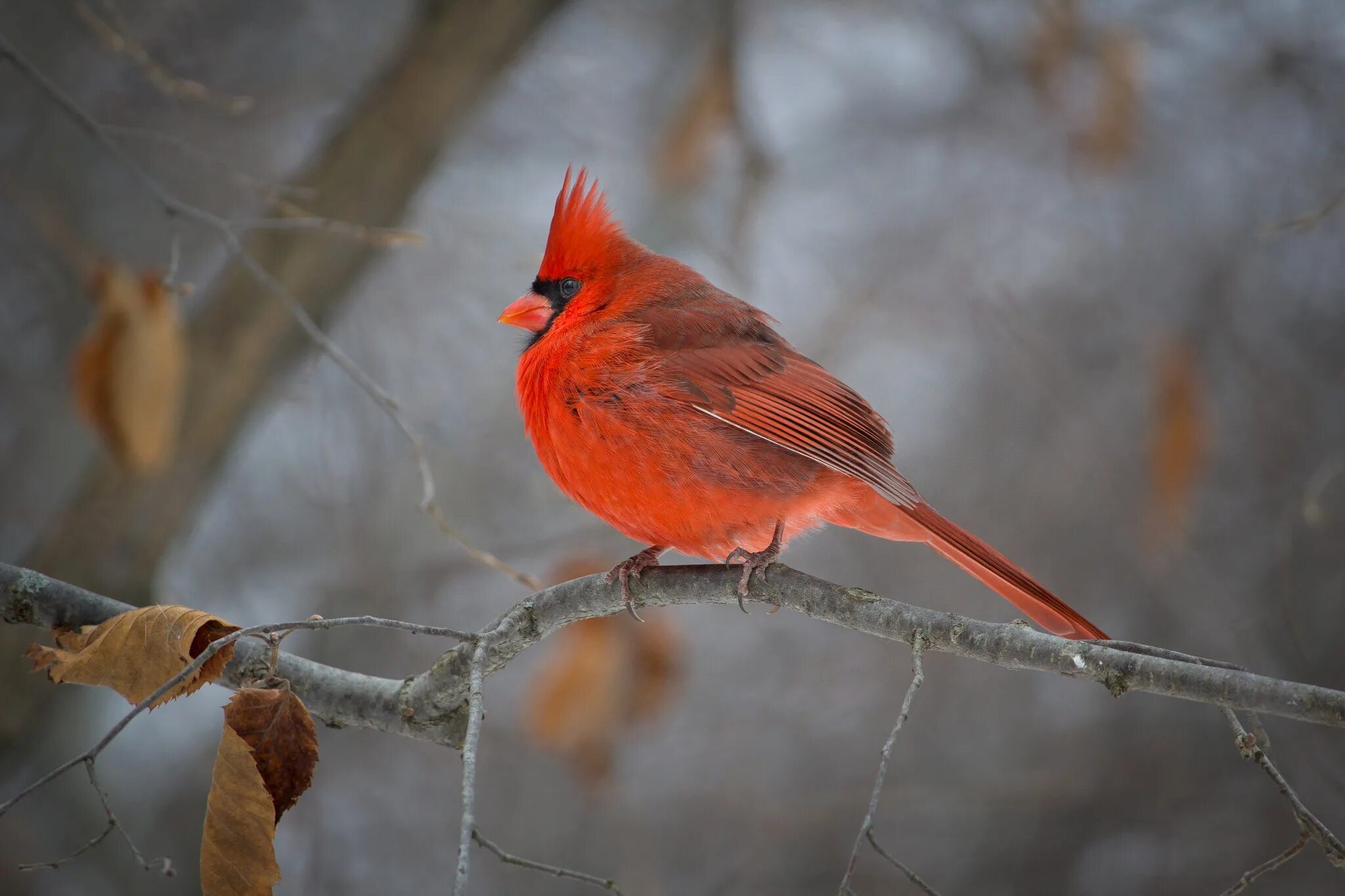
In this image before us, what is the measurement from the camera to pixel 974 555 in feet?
8.74

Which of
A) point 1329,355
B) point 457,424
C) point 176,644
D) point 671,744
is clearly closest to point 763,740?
point 671,744

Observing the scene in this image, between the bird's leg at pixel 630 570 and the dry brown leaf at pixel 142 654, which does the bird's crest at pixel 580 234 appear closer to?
the bird's leg at pixel 630 570

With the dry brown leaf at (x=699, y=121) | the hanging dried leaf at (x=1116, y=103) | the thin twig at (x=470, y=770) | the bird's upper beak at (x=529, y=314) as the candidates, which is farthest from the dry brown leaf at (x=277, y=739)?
the hanging dried leaf at (x=1116, y=103)

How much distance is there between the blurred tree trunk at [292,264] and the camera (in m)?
4.06

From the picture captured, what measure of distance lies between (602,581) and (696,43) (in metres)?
3.31

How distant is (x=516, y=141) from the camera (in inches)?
222

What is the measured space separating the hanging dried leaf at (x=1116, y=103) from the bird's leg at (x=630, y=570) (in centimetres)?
232

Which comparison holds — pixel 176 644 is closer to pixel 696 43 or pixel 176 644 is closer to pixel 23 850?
pixel 23 850

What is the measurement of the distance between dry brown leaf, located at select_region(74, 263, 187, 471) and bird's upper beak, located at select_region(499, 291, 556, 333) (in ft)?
2.90

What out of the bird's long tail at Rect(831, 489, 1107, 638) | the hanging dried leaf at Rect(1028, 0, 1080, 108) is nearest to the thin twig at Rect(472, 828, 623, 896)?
the bird's long tail at Rect(831, 489, 1107, 638)

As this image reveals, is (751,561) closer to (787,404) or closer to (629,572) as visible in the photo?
(629,572)

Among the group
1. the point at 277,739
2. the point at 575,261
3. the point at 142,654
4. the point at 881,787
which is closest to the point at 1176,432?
the point at 575,261

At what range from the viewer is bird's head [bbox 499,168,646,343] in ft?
10.4

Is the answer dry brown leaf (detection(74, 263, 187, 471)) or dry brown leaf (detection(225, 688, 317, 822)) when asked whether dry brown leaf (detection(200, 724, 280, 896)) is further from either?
dry brown leaf (detection(74, 263, 187, 471))
